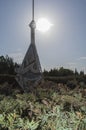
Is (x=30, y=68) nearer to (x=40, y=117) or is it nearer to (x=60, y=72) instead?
(x=40, y=117)

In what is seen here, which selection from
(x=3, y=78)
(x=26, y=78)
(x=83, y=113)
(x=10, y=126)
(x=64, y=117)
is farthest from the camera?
(x=3, y=78)

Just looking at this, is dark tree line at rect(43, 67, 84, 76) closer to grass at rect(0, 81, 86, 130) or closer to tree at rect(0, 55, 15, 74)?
tree at rect(0, 55, 15, 74)

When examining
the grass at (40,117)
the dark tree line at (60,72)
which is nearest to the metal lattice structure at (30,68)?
the grass at (40,117)

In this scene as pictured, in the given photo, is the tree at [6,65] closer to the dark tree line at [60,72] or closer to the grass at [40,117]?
the dark tree line at [60,72]

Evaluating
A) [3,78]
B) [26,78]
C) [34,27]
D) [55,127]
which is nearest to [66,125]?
[55,127]

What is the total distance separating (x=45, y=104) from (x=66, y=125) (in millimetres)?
750

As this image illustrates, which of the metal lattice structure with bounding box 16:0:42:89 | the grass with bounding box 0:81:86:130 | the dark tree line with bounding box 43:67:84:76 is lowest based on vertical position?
the grass with bounding box 0:81:86:130

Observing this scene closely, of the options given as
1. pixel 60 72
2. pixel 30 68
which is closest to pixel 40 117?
pixel 30 68

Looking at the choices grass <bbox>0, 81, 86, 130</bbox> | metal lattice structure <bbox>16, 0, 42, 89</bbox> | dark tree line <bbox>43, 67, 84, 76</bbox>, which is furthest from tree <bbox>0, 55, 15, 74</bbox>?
grass <bbox>0, 81, 86, 130</bbox>

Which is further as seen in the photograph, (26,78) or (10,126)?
(26,78)

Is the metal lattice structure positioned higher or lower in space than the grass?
higher

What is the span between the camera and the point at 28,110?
15.3ft

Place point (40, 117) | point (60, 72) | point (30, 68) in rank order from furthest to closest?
point (60, 72) → point (30, 68) → point (40, 117)

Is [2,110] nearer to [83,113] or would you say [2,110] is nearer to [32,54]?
[83,113]
